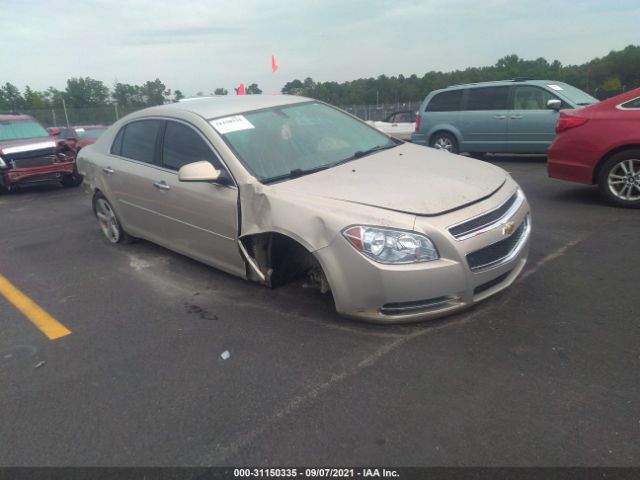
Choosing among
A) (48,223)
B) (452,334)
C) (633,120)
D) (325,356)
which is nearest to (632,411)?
(452,334)

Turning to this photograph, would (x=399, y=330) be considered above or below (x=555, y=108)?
below

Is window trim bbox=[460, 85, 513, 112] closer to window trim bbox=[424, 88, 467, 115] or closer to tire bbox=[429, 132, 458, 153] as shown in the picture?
window trim bbox=[424, 88, 467, 115]

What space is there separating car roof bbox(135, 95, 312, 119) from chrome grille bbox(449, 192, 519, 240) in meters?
2.24

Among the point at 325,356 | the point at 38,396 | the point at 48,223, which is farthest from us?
the point at 48,223

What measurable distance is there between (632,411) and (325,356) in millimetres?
1627

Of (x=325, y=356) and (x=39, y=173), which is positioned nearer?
(x=325, y=356)

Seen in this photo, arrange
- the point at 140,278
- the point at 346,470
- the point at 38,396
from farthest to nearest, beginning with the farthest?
the point at 140,278, the point at 38,396, the point at 346,470

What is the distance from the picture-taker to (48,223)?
7344mm

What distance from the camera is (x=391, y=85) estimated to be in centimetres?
4812

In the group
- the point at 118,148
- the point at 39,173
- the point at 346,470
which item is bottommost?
the point at 346,470

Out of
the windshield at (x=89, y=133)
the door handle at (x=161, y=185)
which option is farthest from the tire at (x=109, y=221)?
the windshield at (x=89, y=133)

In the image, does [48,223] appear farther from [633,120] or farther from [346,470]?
[633,120]

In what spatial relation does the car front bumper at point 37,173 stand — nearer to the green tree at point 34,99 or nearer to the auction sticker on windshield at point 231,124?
the auction sticker on windshield at point 231,124

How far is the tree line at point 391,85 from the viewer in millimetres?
40844
